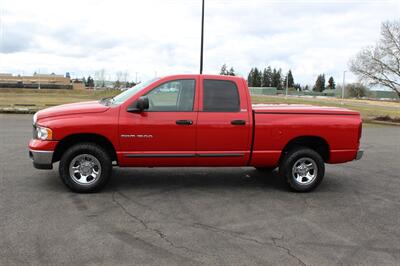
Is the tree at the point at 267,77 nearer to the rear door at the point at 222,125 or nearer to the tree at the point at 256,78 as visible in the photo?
the tree at the point at 256,78

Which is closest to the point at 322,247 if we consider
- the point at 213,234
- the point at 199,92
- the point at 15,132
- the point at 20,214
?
the point at 213,234

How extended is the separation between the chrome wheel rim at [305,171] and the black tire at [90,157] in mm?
3090

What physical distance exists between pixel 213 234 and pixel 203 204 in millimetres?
1267

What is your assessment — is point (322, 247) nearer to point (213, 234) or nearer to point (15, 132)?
point (213, 234)

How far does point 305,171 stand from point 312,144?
59cm

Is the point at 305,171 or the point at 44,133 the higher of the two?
the point at 44,133

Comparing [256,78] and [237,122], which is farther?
[256,78]

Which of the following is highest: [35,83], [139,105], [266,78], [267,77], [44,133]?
[267,77]

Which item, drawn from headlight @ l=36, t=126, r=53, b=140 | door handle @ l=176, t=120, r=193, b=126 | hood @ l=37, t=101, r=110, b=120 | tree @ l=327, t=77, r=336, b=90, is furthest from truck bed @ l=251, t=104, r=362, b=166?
tree @ l=327, t=77, r=336, b=90

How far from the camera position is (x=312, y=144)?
7.65 m

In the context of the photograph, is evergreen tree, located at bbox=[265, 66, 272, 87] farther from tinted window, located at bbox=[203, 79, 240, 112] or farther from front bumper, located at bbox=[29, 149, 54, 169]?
front bumper, located at bbox=[29, 149, 54, 169]

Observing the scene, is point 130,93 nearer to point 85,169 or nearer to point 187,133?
point 187,133

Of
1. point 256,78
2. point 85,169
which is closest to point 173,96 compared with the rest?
point 85,169

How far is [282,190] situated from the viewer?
7.40 metres
